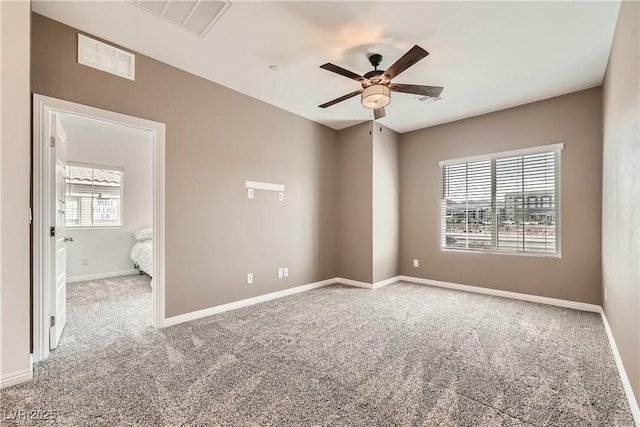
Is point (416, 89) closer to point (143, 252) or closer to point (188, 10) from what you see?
point (188, 10)

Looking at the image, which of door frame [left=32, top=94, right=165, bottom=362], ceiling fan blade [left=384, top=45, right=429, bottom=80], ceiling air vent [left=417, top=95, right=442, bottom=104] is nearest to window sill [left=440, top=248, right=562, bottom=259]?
ceiling air vent [left=417, top=95, right=442, bottom=104]

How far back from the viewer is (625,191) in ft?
7.00

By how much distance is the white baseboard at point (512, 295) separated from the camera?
3707 millimetres

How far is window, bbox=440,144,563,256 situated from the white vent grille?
14.9ft

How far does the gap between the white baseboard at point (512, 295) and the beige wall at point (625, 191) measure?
103 cm

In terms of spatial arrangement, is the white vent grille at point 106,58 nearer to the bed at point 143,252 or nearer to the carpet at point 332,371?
the carpet at point 332,371

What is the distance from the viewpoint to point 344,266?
525 cm

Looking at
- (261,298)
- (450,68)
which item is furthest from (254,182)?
(450,68)

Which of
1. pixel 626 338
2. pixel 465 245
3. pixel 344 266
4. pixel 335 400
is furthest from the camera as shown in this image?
pixel 344 266

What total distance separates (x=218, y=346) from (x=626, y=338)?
312 centimetres

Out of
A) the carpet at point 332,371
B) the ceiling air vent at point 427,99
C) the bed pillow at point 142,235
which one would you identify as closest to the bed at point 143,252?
the bed pillow at point 142,235

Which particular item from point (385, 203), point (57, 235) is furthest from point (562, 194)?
point (57, 235)

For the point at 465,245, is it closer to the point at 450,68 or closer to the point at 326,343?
the point at 450,68

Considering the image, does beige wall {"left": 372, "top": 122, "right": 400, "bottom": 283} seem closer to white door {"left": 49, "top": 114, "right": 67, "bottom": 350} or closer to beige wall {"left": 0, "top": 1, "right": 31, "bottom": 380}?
white door {"left": 49, "top": 114, "right": 67, "bottom": 350}
